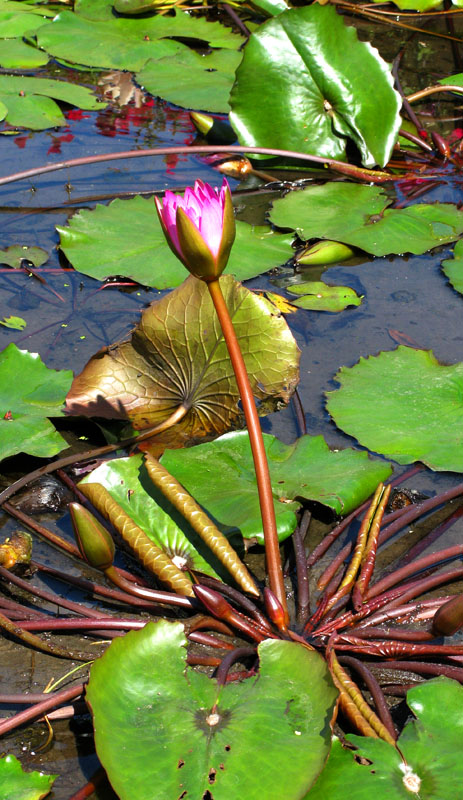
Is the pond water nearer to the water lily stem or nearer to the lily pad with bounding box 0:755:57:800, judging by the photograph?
the lily pad with bounding box 0:755:57:800

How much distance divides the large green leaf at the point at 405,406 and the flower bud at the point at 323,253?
0.71 metres

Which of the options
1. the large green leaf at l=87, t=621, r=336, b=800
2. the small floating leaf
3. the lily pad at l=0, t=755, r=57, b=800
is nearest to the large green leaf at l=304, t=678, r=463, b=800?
the large green leaf at l=87, t=621, r=336, b=800

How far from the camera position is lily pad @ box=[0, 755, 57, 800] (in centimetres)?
121

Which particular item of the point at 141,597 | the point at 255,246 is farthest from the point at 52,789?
the point at 255,246

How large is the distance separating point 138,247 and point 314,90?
1.26 m

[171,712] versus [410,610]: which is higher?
[171,712]

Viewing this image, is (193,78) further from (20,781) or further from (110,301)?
(20,781)

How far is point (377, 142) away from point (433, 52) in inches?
78.8

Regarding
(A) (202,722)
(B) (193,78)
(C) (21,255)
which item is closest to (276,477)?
(A) (202,722)

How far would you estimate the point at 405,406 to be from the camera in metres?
2.08

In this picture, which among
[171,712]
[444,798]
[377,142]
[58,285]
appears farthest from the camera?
[377,142]

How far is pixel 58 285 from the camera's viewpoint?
2.80 m

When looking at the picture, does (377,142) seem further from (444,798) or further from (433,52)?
(444,798)

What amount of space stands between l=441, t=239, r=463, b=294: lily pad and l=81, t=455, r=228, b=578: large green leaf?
Result: 1.55 m
